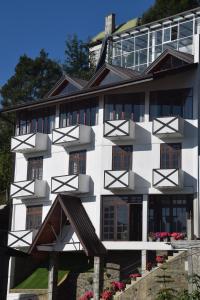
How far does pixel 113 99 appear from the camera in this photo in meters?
35.0

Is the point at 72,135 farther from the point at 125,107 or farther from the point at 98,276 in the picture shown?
the point at 98,276

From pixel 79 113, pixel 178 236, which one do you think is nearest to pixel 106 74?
pixel 79 113

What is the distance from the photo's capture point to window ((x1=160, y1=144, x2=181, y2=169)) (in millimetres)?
33031

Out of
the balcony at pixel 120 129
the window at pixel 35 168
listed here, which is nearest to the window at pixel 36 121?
the window at pixel 35 168

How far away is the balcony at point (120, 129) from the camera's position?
3312 cm

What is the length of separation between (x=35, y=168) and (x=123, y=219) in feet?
25.4

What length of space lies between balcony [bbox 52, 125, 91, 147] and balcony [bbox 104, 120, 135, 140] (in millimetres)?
1682

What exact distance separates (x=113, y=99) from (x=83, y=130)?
2.68 meters

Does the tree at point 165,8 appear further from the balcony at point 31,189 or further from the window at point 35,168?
the balcony at point 31,189

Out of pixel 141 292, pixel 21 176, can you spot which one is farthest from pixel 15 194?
pixel 141 292

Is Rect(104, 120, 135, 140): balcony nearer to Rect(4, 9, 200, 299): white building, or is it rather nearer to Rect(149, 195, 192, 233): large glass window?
Rect(4, 9, 200, 299): white building

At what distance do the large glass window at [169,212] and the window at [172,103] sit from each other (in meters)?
4.82

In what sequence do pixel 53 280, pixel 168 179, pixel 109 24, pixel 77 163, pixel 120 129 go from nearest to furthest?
pixel 53 280 → pixel 168 179 → pixel 120 129 → pixel 77 163 → pixel 109 24

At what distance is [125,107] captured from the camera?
1362 inches
